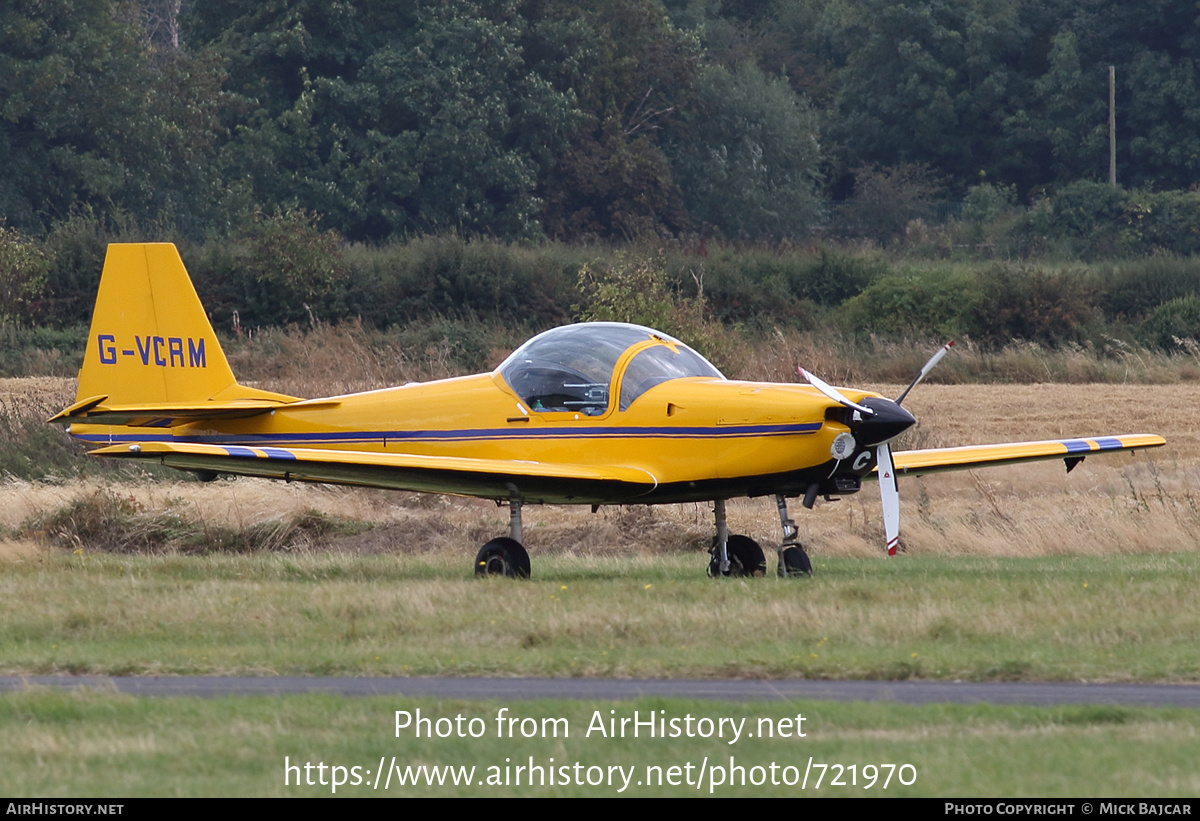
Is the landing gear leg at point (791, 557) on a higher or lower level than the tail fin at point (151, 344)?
lower

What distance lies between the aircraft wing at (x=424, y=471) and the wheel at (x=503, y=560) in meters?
0.43

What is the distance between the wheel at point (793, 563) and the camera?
534 inches

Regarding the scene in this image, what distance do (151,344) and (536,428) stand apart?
166 inches

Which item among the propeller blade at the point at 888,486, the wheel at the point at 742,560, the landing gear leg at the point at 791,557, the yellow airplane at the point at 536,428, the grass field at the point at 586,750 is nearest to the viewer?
the grass field at the point at 586,750

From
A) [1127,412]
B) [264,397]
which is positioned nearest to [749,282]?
[1127,412]

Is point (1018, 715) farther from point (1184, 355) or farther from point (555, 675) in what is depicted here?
point (1184, 355)

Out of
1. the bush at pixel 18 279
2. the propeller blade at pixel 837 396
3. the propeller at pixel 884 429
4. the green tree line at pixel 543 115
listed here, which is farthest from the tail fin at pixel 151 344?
the green tree line at pixel 543 115

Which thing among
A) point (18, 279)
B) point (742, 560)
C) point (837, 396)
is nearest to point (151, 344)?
point (742, 560)

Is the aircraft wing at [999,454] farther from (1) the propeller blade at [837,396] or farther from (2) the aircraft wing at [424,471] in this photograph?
(2) the aircraft wing at [424,471]

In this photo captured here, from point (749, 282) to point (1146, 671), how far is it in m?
36.0

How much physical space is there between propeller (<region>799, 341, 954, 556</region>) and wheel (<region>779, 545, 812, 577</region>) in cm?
103

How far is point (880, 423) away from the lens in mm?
12594

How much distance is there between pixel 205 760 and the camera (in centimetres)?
711

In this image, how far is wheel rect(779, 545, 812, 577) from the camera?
44.5 feet
